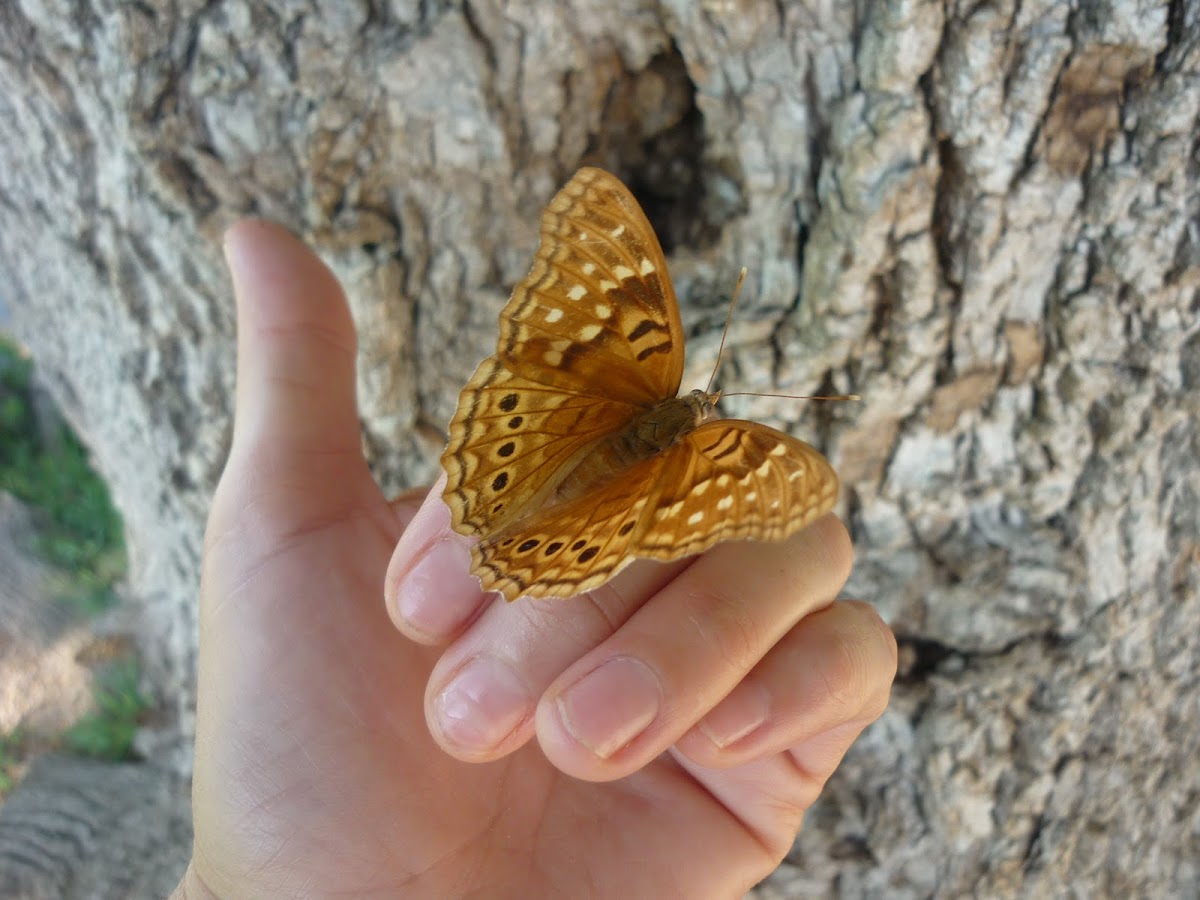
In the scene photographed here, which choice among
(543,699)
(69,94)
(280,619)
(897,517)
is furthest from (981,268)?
(69,94)

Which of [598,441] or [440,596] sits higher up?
[598,441]

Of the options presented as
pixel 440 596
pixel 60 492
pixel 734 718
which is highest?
pixel 440 596

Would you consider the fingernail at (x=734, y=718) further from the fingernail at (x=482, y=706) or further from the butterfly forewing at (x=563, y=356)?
the butterfly forewing at (x=563, y=356)

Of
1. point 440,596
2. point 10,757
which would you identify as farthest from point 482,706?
point 10,757

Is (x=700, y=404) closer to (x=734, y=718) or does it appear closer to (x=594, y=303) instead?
(x=594, y=303)

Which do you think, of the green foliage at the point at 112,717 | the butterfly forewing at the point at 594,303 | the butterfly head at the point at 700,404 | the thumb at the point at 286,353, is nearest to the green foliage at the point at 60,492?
the green foliage at the point at 112,717

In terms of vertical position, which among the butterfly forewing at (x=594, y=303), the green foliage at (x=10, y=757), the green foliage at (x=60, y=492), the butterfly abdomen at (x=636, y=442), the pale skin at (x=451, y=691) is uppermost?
the butterfly forewing at (x=594, y=303)
